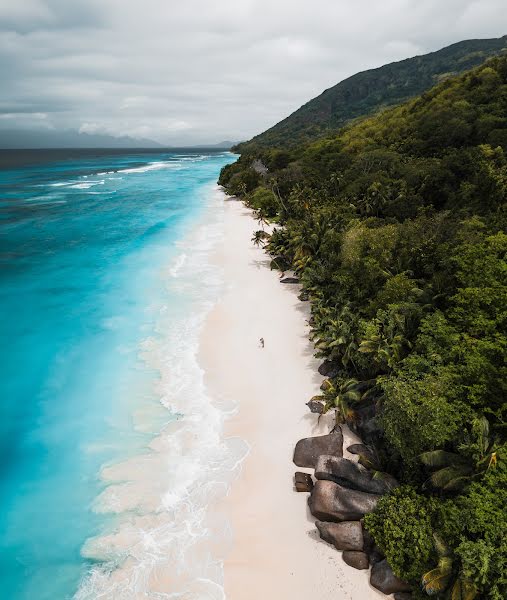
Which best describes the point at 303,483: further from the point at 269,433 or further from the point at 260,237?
the point at 260,237

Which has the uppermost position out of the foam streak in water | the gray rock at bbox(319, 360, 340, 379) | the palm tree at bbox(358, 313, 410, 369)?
the palm tree at bbox(358, 313, 410, 369)

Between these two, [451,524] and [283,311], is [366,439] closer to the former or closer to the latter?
[451,524]

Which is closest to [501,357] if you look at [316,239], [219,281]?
[316,239]

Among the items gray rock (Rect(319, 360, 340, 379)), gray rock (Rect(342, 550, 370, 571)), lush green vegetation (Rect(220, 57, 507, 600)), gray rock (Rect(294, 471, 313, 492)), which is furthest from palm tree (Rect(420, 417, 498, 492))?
gray rock (Rect(319, 360, 340, 379))

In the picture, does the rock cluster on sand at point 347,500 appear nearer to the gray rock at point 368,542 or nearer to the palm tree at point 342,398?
the gray rock at point 368,542

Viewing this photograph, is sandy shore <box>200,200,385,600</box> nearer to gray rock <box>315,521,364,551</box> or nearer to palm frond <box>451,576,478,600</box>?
gray rock <box>315,521,364,551</box>

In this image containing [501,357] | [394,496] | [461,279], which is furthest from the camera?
[461,279]

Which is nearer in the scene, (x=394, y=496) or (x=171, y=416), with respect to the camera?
(x=394, y=496)
